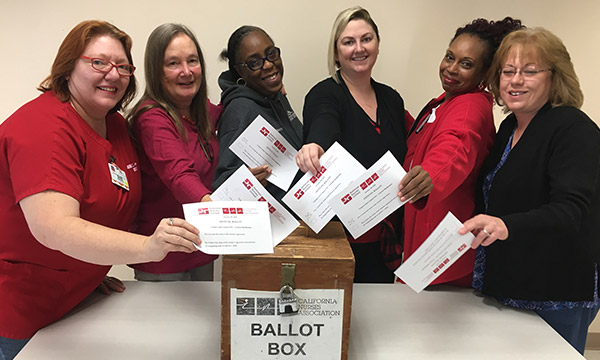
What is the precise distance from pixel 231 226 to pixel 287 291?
9.2 inches

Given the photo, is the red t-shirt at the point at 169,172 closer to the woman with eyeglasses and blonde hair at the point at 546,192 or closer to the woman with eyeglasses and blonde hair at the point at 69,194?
the woman with eyeglasses and blonde hair at the point at 69,194

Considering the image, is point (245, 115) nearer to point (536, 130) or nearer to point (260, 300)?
point (260, 300)

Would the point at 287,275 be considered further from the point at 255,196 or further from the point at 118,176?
the point at 118,176

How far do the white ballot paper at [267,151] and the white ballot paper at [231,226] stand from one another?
1.11 feet

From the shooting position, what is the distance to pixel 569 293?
1.46 m

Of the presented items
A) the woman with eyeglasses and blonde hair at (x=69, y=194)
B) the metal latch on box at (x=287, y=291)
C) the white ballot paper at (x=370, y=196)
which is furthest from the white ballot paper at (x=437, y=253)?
the woman with eyeglasses and blonde hair at (x=69, y=194)

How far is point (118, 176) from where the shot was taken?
1.42 meters

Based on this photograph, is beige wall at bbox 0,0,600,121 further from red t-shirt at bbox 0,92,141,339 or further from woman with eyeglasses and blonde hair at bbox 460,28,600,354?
red t-shirt at bbox 0,92,141,339

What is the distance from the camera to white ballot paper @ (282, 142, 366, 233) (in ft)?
4.24

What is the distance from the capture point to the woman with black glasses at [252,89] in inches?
72.1

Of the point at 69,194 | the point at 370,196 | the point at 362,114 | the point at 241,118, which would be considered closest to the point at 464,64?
the point at 362,114

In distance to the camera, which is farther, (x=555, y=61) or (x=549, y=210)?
(x=555, y=61)

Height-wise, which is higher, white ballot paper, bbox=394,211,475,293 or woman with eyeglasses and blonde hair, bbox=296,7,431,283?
woman with eyeglasses and blonde hair, bbox=296,7,431,283

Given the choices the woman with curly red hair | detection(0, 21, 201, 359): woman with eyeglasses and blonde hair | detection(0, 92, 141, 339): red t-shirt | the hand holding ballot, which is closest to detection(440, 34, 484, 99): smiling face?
the woman with curly red hair
